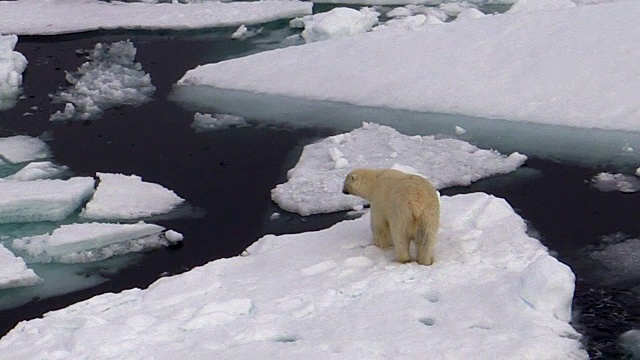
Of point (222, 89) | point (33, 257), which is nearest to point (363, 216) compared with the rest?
point (33, 257)

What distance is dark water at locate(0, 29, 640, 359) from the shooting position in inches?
206

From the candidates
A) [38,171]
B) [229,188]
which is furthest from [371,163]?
[38,171]

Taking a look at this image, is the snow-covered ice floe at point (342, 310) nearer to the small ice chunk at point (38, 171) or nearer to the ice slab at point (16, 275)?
the ice slab at point (16, 275)

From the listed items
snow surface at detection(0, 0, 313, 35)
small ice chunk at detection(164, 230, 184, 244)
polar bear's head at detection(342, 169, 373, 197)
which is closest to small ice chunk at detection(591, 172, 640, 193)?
polar bear's head at detection(342, 169, 373, 197)

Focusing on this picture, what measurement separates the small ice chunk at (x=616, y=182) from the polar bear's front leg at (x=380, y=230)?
1861 mm

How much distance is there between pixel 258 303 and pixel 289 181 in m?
2.23

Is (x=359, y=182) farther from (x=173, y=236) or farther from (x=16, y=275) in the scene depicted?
(x=16, y=275)

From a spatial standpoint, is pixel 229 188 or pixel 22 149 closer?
pixel 229 188

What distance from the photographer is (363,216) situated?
591 centimetres

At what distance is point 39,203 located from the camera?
655 centimetres

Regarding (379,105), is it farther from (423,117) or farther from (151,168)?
(151,168)

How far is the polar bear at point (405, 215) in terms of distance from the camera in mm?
4938

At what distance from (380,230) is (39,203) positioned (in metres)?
2.53

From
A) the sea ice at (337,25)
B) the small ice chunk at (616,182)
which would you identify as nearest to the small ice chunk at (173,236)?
the small ice chunk at (616,182)
